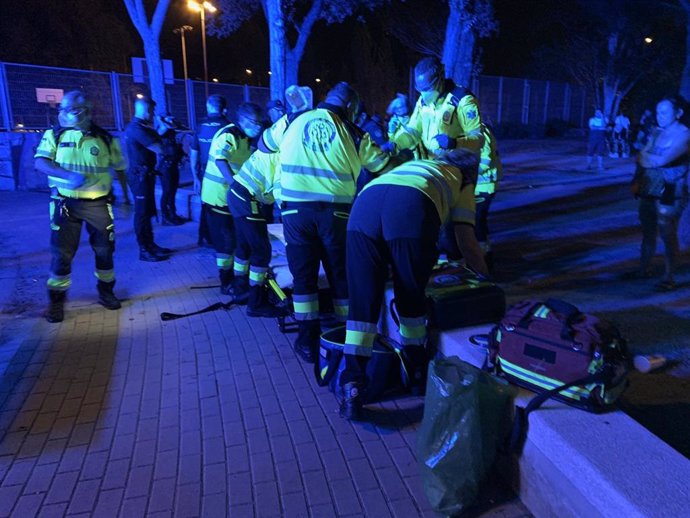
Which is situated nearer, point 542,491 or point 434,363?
point 542,491

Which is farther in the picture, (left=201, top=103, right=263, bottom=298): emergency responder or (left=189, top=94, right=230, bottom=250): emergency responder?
(left=189, top=94, right=230, bottom=250): emergency responder

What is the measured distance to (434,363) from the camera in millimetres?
2979

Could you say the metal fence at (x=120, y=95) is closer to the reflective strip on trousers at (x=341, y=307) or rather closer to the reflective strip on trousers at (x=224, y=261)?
the reflective strip on trousers at (x=224, y=261)

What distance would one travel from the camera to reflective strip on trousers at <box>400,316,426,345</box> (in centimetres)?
371

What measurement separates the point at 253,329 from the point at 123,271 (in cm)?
286

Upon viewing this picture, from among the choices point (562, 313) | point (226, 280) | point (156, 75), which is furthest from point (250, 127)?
point (156, 75)

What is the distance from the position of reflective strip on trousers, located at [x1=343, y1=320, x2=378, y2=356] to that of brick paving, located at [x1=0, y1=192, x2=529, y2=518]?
0.44m

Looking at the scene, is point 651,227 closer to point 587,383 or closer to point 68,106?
point 587,383

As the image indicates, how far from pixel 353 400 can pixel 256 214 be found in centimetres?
232

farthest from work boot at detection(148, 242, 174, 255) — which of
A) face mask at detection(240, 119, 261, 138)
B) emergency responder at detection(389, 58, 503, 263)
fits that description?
emergency responder at detection(389, 58, 503, 263)

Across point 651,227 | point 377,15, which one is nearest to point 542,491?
point 651,227

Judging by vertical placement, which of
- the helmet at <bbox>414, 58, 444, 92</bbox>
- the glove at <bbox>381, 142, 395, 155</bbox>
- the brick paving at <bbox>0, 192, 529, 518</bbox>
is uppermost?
the helmet at <bbox>414, 58, 444, 92</bbox>

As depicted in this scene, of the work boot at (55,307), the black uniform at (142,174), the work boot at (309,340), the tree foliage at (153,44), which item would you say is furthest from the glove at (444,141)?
the tree foliage at (153,44)

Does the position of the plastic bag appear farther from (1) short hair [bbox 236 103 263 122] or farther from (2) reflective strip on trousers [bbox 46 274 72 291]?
(2) reflective strip on trousers [bbox 46 274 72 291]
